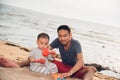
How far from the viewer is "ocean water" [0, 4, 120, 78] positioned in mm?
2490

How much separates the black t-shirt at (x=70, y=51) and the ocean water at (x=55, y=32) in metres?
0.27

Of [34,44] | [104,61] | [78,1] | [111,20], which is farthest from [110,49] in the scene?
[34,44]

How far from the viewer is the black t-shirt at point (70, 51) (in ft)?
6.32

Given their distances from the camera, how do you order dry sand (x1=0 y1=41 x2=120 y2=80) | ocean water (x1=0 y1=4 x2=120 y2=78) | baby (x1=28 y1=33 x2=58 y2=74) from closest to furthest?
dry sand (x1=0 y1=41 x2=120 y2=80)
baby (x1=28 y1=33 x2=58 y2=74)
ocean water (x1=0 y1=4 x2=120 y2=78)

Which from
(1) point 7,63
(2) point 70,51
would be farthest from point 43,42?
(1) point 7,63

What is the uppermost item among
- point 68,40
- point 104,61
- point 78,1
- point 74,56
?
point 78,1

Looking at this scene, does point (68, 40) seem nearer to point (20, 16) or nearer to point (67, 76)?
point (67, 76)

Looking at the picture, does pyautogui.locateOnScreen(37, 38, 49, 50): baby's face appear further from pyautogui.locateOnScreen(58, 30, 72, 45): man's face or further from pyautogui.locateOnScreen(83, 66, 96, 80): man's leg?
pyautogui.locateOnScreen(83, 66, 96, 80): man's leg

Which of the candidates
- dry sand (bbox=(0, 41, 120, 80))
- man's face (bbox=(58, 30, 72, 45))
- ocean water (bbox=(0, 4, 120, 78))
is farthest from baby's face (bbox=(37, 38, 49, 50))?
ocean water (bbox=(0, 4, 120, 78))

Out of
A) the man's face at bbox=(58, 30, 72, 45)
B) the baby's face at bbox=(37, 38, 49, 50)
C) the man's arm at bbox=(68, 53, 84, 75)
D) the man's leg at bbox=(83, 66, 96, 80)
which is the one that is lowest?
the man's leg at bbox=(83, 66, 96, 80)

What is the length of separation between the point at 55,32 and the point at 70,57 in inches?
19.6

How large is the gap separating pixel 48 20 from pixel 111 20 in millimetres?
740

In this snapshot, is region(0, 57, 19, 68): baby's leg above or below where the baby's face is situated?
below

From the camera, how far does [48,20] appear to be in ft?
8.86
